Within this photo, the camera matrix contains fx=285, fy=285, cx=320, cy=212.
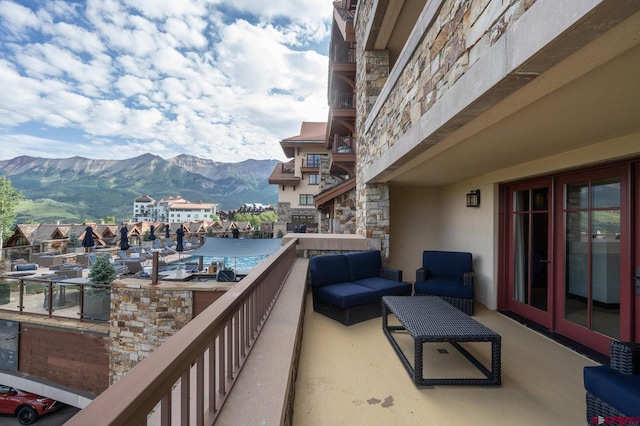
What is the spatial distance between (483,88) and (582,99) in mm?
665

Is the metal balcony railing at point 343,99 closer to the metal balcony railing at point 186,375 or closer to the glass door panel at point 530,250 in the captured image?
the glass door panel at point 530,250

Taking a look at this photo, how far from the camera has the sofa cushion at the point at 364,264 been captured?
4.59 metres

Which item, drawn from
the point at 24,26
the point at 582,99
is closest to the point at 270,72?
the point at 582,99

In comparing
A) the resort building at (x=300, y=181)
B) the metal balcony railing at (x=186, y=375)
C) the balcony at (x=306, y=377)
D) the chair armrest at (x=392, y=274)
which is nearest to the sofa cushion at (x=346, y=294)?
the balcony at (x=306, y=377)

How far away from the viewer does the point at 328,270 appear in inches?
169

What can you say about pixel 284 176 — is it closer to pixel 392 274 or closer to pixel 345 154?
pixel 345 154

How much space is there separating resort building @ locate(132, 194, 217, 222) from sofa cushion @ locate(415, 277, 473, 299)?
77568mm

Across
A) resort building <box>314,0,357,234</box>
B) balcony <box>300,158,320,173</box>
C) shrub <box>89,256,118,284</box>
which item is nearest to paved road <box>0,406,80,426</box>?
shrub <box>89,256,118,284</box>

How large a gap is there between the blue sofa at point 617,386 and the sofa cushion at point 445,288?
2276mm

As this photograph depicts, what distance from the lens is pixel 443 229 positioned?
6.07m

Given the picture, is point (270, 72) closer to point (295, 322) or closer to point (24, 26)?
point (295, 322)

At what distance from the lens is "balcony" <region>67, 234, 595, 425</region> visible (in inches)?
37.0

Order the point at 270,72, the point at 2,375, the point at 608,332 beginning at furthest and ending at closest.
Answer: the point at 270,72 → the point at 2,375 → the point at 608,332

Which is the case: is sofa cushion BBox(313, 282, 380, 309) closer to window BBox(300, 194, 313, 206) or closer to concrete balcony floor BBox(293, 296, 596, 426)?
concrete balcony floor BBox(293, 296, 596, 426)
